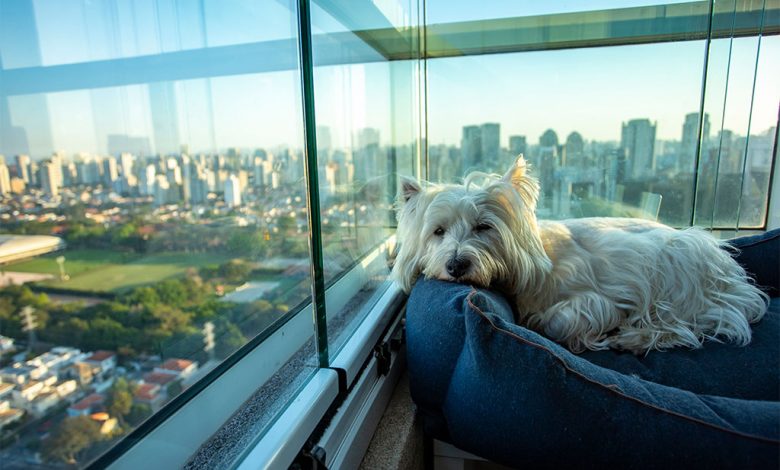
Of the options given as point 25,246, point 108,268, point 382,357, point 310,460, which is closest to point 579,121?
point 382,357

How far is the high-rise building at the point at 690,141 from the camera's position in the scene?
274 cm

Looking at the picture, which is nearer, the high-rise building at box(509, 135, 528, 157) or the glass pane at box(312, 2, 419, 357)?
the glass pane at box(312, 2, 419, 357)

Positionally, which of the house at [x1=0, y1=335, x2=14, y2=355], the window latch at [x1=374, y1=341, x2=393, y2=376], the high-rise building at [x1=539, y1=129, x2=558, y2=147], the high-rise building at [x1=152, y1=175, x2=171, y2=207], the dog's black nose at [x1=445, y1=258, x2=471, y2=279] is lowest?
the window latch at [x1=374, y1=341, x2=393, y2=376]

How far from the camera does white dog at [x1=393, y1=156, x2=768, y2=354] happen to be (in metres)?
1.54

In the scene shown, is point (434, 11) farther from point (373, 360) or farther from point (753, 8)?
point (373, 360)

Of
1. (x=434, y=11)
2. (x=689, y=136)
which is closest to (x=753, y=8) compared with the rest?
(x=689, y=136)

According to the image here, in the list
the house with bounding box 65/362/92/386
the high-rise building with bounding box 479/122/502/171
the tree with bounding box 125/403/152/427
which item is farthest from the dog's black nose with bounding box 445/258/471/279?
the high-rise building with bounding box 479/122/502/171

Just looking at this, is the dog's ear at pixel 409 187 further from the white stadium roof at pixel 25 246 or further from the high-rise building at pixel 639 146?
the high-rise building at pixel 639 146

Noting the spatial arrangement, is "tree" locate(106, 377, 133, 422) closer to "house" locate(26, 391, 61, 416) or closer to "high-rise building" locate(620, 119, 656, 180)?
"house" locate(26, 391, 61, 416)

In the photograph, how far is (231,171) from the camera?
1.03 meters

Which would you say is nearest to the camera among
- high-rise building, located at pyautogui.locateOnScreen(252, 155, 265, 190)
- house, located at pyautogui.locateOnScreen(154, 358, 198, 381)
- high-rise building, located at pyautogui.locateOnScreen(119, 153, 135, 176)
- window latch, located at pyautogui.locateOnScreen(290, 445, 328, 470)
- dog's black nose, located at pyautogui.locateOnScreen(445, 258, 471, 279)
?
high-rise building, located at pyautogui.locateOnScreen(119, 153, 135, 176)

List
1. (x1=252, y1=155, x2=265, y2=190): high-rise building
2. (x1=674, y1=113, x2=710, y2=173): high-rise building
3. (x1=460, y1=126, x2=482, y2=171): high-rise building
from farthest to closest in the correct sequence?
(x1=460, y1=126, x2=482, y2=171): high-rise building → (x1=674, y1=113, x2=710, y2=173): high-rise building → (x1=252, y1=155, x2=265, y2=190): high-rise building

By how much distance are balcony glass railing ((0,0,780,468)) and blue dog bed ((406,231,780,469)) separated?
29cm

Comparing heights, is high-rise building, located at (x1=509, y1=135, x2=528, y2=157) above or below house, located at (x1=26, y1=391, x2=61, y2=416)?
above
